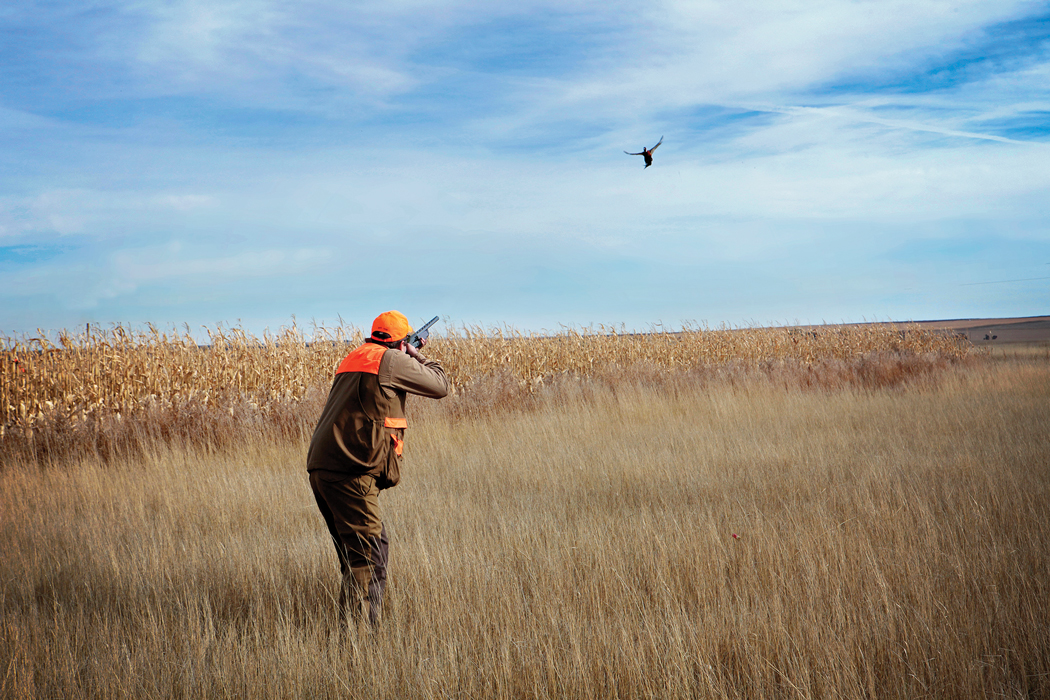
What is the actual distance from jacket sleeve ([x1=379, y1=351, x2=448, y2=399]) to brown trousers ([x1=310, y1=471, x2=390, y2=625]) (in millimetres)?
655

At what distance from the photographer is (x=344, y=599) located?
4234 millimetres

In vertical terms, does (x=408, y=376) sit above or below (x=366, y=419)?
above

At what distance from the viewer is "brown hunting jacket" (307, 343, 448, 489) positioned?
395cm

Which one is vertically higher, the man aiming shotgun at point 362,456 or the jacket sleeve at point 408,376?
the jacket sleeve at point 408,376

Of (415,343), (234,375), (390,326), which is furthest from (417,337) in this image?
(234,375)

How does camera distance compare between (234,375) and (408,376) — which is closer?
(408,376)

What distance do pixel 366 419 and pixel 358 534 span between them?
0.77 m

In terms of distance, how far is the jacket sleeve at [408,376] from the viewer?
157 inches

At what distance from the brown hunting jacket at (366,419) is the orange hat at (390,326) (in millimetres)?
223

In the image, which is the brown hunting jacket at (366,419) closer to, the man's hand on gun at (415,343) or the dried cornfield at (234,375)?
the man's hand on gun at (415,343)

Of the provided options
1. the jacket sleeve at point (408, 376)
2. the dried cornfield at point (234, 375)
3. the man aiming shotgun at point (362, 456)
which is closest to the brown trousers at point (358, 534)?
the man aiming shotgun at point (362, 456)

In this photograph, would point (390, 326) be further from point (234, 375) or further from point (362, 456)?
point (234, 375)

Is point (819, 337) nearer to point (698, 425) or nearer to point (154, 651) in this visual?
point (698, 425)

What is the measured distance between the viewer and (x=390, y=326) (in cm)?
427
